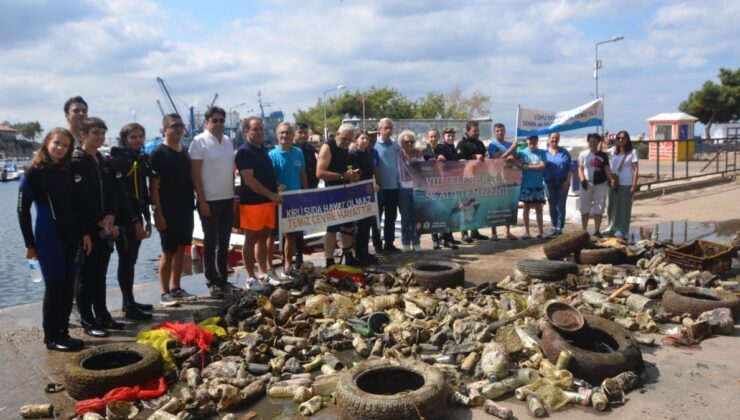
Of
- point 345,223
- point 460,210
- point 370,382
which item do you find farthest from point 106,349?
point 460,210

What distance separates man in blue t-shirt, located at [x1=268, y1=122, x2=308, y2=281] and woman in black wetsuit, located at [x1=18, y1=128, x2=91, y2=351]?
2.91 meters

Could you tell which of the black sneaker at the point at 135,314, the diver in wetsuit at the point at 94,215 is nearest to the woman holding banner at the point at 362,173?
the black sneaker at the point at 135,314

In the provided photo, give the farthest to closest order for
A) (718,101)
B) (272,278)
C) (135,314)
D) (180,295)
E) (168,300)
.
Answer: (718,101)
(272,278)
(180,295)
(168,300)
(135,314)

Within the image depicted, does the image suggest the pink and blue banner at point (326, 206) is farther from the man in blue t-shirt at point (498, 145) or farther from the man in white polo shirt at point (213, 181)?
the man in blue t-shirt at point (498, 145)

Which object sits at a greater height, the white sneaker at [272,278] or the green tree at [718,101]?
the green tree at [718,101]

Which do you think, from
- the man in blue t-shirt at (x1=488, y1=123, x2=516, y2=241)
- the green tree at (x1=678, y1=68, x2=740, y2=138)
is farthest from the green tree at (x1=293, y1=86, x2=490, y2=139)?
the man in blue t-shirt at (x1=488, y1=123, x2=516, y2=241)

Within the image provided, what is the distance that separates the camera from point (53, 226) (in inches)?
219

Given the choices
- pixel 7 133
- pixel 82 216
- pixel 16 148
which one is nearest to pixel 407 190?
pixel 82 216

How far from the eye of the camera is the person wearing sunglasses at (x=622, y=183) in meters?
10.9

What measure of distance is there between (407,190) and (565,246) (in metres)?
2.77

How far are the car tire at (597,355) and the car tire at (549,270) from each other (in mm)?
2515

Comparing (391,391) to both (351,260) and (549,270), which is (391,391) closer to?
(549,270)

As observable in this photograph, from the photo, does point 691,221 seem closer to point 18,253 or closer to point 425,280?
point 425,280

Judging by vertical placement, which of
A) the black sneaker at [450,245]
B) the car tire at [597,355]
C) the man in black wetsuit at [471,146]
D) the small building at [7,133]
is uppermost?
the small building at [7,133]
